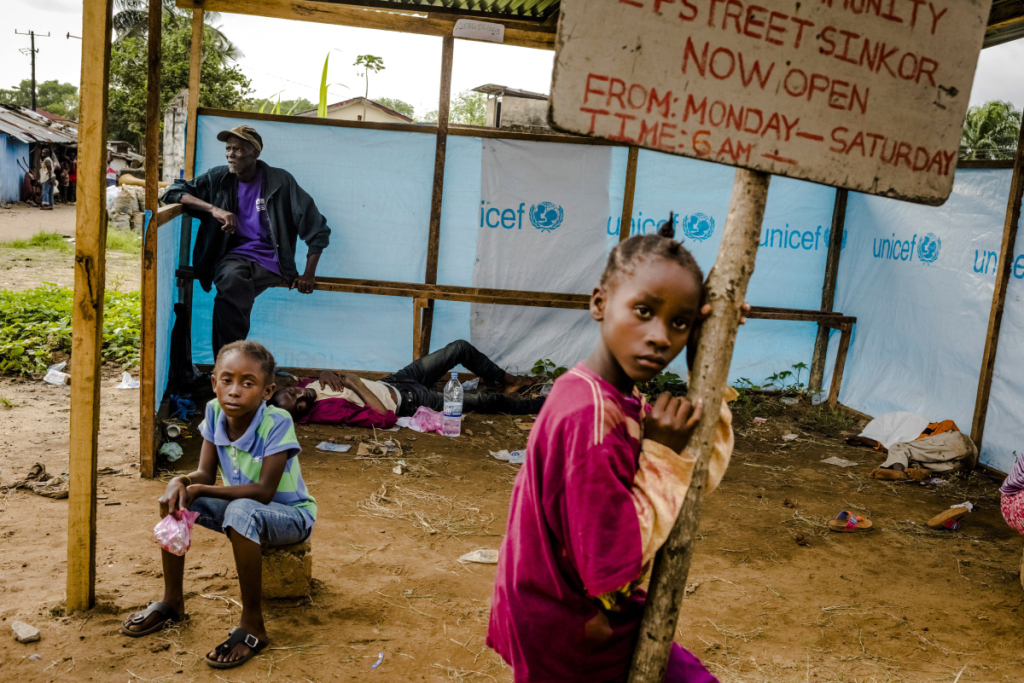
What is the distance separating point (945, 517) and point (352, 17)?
6049mm

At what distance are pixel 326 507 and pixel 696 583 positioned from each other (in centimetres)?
221

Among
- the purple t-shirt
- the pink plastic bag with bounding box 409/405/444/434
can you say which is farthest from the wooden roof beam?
the pink plastic bag with bounding box 409/405/444/434

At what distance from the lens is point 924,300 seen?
7.06 metres

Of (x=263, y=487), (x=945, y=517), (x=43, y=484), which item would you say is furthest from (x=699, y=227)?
(x=43, y=484)

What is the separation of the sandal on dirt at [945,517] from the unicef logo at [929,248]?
9.14 ft

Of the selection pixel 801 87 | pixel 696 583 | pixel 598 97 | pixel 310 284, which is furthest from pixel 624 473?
pixel 310 284

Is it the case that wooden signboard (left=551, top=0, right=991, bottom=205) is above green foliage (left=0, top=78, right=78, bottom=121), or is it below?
below

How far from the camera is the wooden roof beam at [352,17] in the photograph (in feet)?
21.7

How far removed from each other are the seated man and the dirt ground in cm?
35

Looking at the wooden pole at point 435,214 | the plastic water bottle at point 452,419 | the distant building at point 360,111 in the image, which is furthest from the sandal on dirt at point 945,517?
the distant building at point 360,111

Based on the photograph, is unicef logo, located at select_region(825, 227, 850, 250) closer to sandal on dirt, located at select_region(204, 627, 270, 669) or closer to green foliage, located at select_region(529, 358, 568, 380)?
green foliage, located at select_region(529, 358, 568, 380)

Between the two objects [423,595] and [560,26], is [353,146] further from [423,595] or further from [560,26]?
[560,26]

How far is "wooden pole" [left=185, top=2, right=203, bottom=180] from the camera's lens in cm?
652

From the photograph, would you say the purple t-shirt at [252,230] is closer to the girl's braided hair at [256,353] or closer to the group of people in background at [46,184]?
the girl's braided hair at [256,353]
